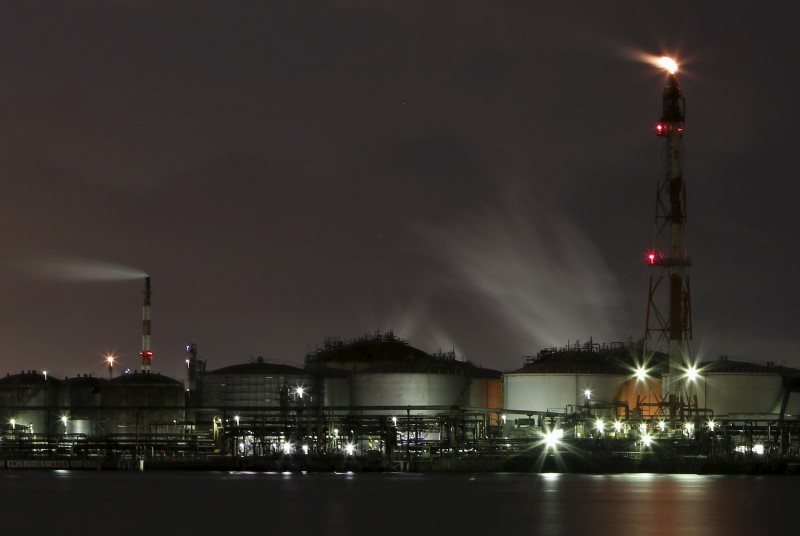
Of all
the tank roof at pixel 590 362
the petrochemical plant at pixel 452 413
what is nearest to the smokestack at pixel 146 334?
the petrochemical plant at pixel 452 413

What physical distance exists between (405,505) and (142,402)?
196 feet

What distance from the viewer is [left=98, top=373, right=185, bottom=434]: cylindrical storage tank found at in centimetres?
11212

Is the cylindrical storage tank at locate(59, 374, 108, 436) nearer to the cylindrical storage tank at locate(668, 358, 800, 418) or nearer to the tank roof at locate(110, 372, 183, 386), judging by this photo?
the tank roof at locate(110, 372, 183, 386)

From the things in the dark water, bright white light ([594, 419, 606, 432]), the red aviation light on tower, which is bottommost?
the dark water

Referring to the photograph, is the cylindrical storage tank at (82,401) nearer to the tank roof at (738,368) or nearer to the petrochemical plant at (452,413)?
the petrochemical plant at (452,413)

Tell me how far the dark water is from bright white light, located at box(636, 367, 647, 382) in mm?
24750

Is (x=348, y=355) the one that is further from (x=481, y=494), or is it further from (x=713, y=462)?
(x=481, y=494)

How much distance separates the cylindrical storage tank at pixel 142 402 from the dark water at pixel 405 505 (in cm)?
3045

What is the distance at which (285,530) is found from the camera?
4819 centimetres

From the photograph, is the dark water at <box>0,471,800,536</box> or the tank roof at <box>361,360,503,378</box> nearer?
the dark water at <box>0,471,800,536</box>

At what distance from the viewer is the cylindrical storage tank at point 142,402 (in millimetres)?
112125

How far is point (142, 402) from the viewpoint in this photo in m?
115

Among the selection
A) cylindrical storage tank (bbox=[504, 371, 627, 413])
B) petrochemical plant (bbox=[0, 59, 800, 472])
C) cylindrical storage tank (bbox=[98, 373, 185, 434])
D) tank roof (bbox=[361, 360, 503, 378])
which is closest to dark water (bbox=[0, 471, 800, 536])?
petrochemical plant (bbox=[0, 59, 800, 472])

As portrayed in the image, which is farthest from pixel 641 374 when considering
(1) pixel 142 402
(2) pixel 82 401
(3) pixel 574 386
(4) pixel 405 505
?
(4) pixel 405 505
